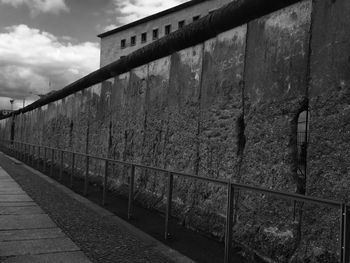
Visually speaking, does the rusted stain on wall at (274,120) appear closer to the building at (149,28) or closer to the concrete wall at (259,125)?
the concrete wall at (259,125)

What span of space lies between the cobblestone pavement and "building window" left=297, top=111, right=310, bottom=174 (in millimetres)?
1614

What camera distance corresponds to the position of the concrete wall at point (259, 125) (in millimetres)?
3990

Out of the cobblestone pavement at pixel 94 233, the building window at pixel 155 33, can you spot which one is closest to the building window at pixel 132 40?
the building window at pixel 155 33

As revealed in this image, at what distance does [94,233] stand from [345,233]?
3478mm

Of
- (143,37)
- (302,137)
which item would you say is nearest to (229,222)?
(302,137)

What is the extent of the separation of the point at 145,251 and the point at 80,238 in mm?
921

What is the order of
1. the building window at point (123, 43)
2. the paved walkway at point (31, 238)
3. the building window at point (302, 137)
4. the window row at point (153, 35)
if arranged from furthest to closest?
1. the building window at point (123, 43)
2. the window row at point (153, 35)
3. the paved walkway at point (31, 238)
4. the building window at point (302, 137)

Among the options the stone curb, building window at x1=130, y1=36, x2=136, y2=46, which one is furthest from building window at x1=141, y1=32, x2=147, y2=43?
the stone curb

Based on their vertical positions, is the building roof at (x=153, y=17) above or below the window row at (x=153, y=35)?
above

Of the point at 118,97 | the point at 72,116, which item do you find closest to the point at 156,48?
the point at 118,97

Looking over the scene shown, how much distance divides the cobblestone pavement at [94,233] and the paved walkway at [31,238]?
0.12 meters

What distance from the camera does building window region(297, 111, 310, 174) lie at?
4387 millimetres

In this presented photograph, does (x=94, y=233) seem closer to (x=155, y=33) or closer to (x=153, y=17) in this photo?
(x=155, y=33)

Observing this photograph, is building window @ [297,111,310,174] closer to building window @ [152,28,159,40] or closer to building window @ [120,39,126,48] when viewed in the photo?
building window @ [152,28,159,40]
